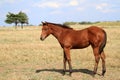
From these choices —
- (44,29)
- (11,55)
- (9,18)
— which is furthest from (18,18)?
(44,29)

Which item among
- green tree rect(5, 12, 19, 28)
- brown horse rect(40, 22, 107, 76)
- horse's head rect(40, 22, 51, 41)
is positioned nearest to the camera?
brown horse rect(40, 22, 107, 76)

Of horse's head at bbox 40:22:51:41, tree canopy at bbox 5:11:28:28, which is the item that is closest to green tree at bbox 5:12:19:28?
tree canopy at bbox 5:11:28:28

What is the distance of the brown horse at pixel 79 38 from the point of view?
10086mm

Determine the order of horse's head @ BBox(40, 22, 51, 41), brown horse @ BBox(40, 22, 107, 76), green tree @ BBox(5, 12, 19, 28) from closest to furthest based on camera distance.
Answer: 1. brown horse @ BBox(40, 22, 107, 76)
2. horse's head @ BBox(40, 22, 51, 41)
3. green tree @ BBox(5, 12, 19, 28)

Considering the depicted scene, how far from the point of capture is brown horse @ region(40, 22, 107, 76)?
33.1 ft

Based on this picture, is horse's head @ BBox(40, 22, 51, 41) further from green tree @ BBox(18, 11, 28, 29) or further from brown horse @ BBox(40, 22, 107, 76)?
green tree @ BBox(18, 11, 28, 29)

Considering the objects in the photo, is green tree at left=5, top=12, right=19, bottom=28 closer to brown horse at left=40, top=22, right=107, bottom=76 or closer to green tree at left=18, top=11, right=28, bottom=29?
green tree at left=18, top=11, right=28, bottom=29

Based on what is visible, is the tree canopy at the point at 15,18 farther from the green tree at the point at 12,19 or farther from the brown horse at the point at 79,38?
the brown horse at the point at 79,38

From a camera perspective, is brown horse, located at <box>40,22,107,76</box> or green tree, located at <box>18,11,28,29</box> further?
green tree, located at <box>18,11,28,29</box>

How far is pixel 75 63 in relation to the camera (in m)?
13.7

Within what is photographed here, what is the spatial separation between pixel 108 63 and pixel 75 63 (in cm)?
170

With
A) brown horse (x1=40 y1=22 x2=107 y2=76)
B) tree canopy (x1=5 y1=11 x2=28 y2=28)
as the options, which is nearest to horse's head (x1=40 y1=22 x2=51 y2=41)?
brown horse (x1=40 y1=22 x2=107 y2=76)

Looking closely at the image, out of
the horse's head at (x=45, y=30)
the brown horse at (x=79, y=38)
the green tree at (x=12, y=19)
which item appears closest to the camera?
the brown horse at (x=79, y=38)

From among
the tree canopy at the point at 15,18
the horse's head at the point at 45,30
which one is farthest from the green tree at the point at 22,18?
the horse's head at the point at 45,30
